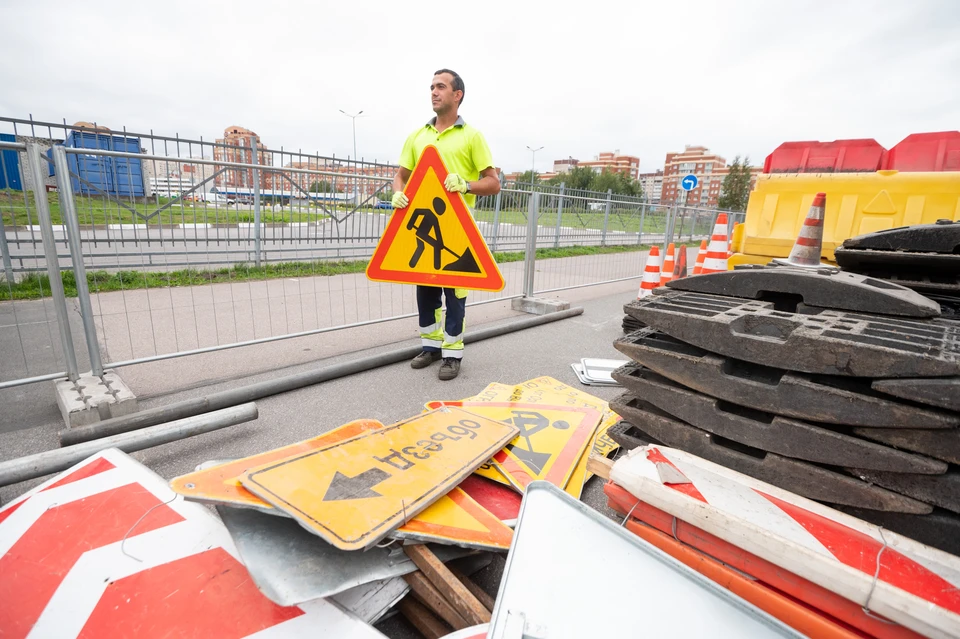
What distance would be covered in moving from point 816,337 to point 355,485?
5.51ft

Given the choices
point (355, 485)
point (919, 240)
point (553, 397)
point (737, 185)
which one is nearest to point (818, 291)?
point (919, 240)

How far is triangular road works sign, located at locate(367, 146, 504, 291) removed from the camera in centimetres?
333

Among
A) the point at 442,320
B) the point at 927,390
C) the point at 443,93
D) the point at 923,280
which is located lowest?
the point at 442,320

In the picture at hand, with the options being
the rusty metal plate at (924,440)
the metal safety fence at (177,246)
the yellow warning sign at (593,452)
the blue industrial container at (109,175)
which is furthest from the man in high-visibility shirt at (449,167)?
the blue industrial container at (109,175)

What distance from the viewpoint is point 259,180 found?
704 cm

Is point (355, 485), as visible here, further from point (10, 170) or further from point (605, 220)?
point (605, 220)

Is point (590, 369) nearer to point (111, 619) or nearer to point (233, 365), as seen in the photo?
point (233, 365)

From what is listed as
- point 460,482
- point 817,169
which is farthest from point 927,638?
point 817,169

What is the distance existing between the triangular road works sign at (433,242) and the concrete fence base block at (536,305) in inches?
104

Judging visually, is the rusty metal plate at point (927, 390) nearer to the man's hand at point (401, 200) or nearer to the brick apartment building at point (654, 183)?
the man's hand at point (401, 200)

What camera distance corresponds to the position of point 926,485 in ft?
4.28

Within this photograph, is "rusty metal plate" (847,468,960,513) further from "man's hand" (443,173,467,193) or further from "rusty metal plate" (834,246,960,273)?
"man's hand" (443,173,467,193)

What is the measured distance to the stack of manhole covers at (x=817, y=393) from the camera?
128 cm

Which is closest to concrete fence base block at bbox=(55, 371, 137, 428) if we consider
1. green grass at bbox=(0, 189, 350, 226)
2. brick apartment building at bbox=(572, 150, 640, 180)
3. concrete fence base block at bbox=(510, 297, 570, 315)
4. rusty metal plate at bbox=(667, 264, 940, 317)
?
green grass at bbox=(0, 189, 350, 226)
